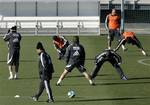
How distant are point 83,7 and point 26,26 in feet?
25.4

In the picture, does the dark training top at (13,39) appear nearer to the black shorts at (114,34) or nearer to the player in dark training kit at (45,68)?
the player in dark training kit at (45,68)

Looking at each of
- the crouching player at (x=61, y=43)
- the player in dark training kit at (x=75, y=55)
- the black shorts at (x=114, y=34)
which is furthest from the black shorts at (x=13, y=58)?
the black shorts at (x=114, y=34)

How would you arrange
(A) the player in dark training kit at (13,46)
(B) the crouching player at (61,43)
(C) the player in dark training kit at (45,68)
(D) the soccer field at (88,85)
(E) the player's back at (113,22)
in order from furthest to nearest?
(E) the player's back at (113,22) → (B) the crouching player at (61,43) → (A) the player in dark training kit at (13,46) → (D) the soccer field at (88,85) → (C) the player in dark training kit at (45,68)

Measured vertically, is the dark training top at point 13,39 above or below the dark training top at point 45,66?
above

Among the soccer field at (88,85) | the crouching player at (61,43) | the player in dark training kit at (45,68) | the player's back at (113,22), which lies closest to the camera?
the player in dark training kit at (45,68)

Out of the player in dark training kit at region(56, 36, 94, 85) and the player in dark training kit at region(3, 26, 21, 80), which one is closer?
the player in dark training kit at region(56, 36, 94, 85)

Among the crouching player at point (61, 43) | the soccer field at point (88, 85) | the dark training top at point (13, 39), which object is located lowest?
the soccer field at point (88, 85)

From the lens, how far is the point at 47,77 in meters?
22.1

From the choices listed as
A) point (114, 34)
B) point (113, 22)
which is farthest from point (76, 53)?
point (114, 34)

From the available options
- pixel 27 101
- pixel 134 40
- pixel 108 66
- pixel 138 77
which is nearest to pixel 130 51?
pixel 134 40

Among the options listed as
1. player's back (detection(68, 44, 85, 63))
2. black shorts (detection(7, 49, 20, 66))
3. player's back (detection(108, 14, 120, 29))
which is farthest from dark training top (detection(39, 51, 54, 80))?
player's back (detection(108, 14, 120, 29))

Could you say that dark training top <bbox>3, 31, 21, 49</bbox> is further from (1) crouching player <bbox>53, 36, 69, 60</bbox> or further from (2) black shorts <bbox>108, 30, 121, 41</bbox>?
(2) black shorts <bbox>108, 30, 121, 41</bbox>

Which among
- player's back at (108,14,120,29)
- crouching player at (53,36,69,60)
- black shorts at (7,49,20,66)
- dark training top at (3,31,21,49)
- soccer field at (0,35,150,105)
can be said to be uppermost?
player's back at (108,14,120,29)

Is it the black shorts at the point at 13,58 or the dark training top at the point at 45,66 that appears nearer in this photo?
the dark training top at the point at 45,66
